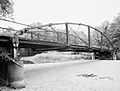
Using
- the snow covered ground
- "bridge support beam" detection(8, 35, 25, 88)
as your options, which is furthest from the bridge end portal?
the snow covered ground

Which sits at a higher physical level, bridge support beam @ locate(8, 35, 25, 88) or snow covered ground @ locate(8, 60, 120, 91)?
bridge support beam @ locate(8, 35, 25, 88)

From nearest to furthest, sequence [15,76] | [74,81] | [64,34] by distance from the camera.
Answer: [15,76]
[74,81]
[64,34]

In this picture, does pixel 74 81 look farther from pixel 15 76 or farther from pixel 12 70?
pixel 12 70

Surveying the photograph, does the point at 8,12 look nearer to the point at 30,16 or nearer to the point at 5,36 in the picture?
the point at 5,36

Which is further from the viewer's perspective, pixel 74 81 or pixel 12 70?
pixel 74 81

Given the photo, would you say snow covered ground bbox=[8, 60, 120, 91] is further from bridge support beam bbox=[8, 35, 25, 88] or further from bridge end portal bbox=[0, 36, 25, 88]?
bridge end portal bbox=[0, 36, 25, 88]

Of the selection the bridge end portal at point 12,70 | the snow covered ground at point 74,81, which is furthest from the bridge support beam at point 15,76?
the snow covered ground at point 74,81

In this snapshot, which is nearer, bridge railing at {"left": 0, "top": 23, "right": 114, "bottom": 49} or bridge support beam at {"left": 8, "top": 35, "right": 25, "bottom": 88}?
bridge support beam at {"left": 8, "top": 35, "right": 25, "bottom": 88}

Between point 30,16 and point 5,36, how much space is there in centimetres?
7943

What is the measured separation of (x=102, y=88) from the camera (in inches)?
374

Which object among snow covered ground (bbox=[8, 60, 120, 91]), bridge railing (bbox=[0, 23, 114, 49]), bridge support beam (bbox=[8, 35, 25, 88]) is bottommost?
snow covered ground (bbox=[8, 60, 120, 91])

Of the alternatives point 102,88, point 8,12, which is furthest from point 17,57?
point 8,12

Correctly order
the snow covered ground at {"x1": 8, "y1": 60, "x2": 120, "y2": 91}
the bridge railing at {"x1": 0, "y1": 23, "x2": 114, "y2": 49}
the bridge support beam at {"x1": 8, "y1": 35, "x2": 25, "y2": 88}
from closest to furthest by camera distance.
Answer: the snow covered ground at {"x1": 8, "y1": 60, "x2": 120, "y2": 91}
the bridge support beam at {"x1": 8, "y1": 35, "x2": 25, "y2": 88}
the bridge railing at {"x1": 0, "y1": 23, "x2": 114, "y2": 49}

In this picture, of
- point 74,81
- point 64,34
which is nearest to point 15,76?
point 74,81
